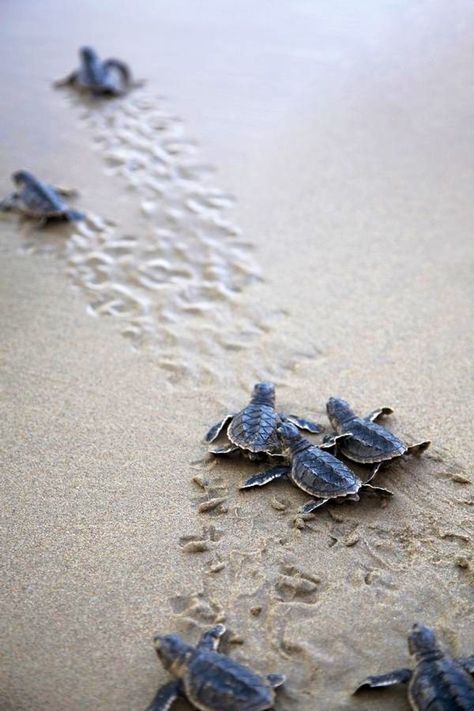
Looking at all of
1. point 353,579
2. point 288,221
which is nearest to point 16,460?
point 353,579

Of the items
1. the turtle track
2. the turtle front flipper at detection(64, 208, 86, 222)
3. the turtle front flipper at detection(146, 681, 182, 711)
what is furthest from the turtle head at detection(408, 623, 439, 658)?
the turtle front flipper at detection(64, 208, 86, 222)

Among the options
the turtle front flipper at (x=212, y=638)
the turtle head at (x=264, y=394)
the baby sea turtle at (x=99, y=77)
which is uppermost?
the baby sea turtle at (x=99, y=77)

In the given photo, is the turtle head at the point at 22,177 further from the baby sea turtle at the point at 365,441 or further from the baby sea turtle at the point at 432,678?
the baby sea turtle at the point at 432,678

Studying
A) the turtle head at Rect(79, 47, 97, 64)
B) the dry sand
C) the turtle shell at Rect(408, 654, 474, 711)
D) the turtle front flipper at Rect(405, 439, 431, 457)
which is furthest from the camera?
the turtle head at Rect(79, 47, 97, 64)

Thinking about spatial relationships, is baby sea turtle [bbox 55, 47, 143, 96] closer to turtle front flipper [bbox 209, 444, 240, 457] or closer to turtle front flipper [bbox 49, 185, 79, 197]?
turtle front flipper [bbox 49, 185, 79, 197]

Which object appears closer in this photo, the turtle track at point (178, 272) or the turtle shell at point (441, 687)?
the turtle shell at point (441, 687)

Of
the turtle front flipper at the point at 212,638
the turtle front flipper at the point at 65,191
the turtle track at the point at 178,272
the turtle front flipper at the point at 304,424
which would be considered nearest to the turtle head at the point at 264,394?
the turtle front flipper at the point at 304,424

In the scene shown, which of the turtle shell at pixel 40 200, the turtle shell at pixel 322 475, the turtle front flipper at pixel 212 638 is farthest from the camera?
the turtle shell at pixel 40 200
